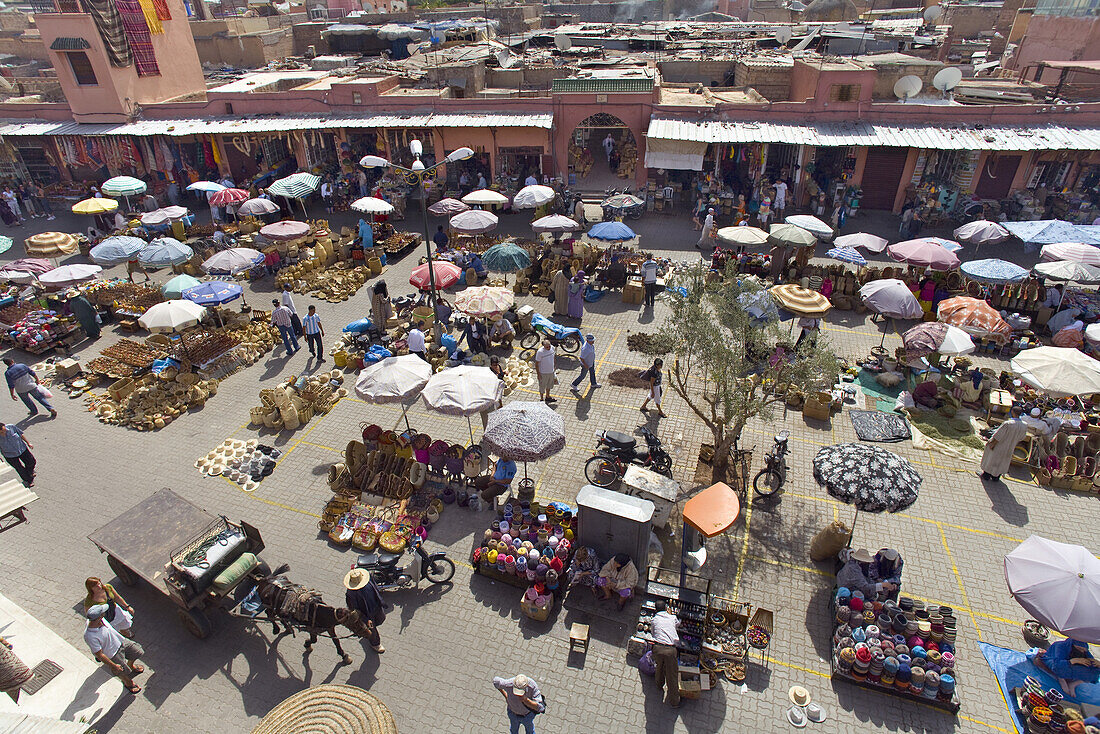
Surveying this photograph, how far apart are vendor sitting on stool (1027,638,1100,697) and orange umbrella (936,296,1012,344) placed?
8.57 m

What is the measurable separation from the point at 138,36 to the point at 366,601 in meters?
33.1

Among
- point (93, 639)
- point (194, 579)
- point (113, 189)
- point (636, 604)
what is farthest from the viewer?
point (113, 189)

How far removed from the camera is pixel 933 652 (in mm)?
8602

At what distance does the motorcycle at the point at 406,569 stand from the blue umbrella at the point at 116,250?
14877 millimetres

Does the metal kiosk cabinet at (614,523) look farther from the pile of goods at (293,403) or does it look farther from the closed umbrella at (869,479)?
the pile of goods at (293,403)

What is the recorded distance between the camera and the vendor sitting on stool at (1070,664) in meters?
8.55

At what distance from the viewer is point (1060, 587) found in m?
8.02

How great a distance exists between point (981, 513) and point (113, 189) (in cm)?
3130

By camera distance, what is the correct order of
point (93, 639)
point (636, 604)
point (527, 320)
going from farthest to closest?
1. point (527, 320)
2. point (636, 604)
3. point (93, 639)

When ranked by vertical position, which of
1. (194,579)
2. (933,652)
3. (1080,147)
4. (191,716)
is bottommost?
(191,716)

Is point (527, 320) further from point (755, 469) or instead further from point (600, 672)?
point (600, 672)

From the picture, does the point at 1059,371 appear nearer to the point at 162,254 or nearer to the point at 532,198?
the point at 532,198

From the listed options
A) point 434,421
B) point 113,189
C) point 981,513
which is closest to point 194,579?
point 434,421

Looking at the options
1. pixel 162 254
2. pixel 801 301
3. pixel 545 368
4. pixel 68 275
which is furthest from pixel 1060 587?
pixel 68 275
